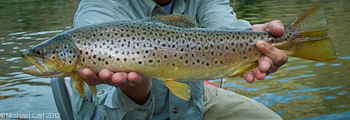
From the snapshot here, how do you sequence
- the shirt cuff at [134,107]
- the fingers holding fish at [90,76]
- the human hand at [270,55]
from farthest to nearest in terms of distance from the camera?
the shirt cuff at [134,107]
the human hand at [270,55]
the fingers holding fish at [90,76]

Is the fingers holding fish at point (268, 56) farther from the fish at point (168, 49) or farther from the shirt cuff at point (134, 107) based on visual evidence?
the shirt cuff at point (134, 107)

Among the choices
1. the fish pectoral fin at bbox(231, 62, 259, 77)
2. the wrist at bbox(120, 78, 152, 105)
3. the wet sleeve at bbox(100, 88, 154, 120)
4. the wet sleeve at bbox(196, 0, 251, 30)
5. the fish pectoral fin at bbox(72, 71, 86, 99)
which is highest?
the wet sleeve at bbox(196, 0, 251, 30)

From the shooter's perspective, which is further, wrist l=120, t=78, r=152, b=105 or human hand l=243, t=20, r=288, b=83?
wrist l=120, t=78, r=152, b=105

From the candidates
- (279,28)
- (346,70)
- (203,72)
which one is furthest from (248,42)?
(346,70)

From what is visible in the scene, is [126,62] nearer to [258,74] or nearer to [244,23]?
[258,74]

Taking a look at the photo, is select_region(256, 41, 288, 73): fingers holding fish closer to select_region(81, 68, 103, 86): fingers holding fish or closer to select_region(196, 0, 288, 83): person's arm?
select_region(196, 0, 288, 83): person's arm

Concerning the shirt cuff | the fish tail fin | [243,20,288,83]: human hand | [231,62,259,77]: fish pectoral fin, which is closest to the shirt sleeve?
the shirt cuff

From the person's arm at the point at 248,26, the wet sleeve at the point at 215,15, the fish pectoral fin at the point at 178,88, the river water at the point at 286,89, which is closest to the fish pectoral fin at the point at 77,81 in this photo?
the fish pectoral fin at the point at 178,88
